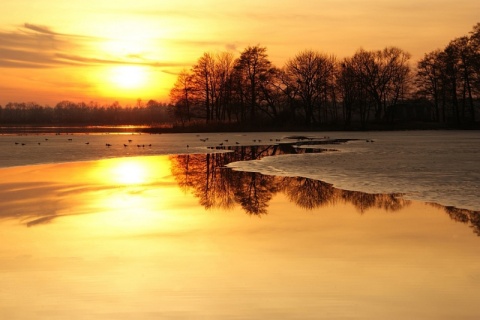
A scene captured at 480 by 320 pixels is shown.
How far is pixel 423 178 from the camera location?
59.5 feet

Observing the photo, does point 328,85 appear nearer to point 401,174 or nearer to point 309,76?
point 309,76

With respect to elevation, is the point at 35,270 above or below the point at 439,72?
below

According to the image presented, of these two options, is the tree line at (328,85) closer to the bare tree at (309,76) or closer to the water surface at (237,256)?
the bare tree at (309,76)

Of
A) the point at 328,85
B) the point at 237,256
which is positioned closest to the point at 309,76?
the point at 328,85

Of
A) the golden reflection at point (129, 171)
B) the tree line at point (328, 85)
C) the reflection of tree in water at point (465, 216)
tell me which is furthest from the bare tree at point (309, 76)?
the reflection of tree in water at point (465, 216)

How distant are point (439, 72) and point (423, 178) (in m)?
74.8

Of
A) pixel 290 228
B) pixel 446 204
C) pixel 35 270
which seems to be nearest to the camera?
pixel 35 270

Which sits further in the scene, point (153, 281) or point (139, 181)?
point (139, 181)

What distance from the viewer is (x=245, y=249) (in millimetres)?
8969

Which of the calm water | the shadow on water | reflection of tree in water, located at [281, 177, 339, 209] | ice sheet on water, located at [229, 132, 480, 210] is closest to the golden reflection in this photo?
the shadow on water

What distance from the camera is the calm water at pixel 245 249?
20.3ft

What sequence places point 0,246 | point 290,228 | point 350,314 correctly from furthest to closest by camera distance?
point 290,228 → point 0,246 → point 350,314

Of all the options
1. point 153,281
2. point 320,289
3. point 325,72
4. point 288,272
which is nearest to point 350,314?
point 320,289

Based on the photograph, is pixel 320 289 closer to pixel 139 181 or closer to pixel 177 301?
pixel 177 301
